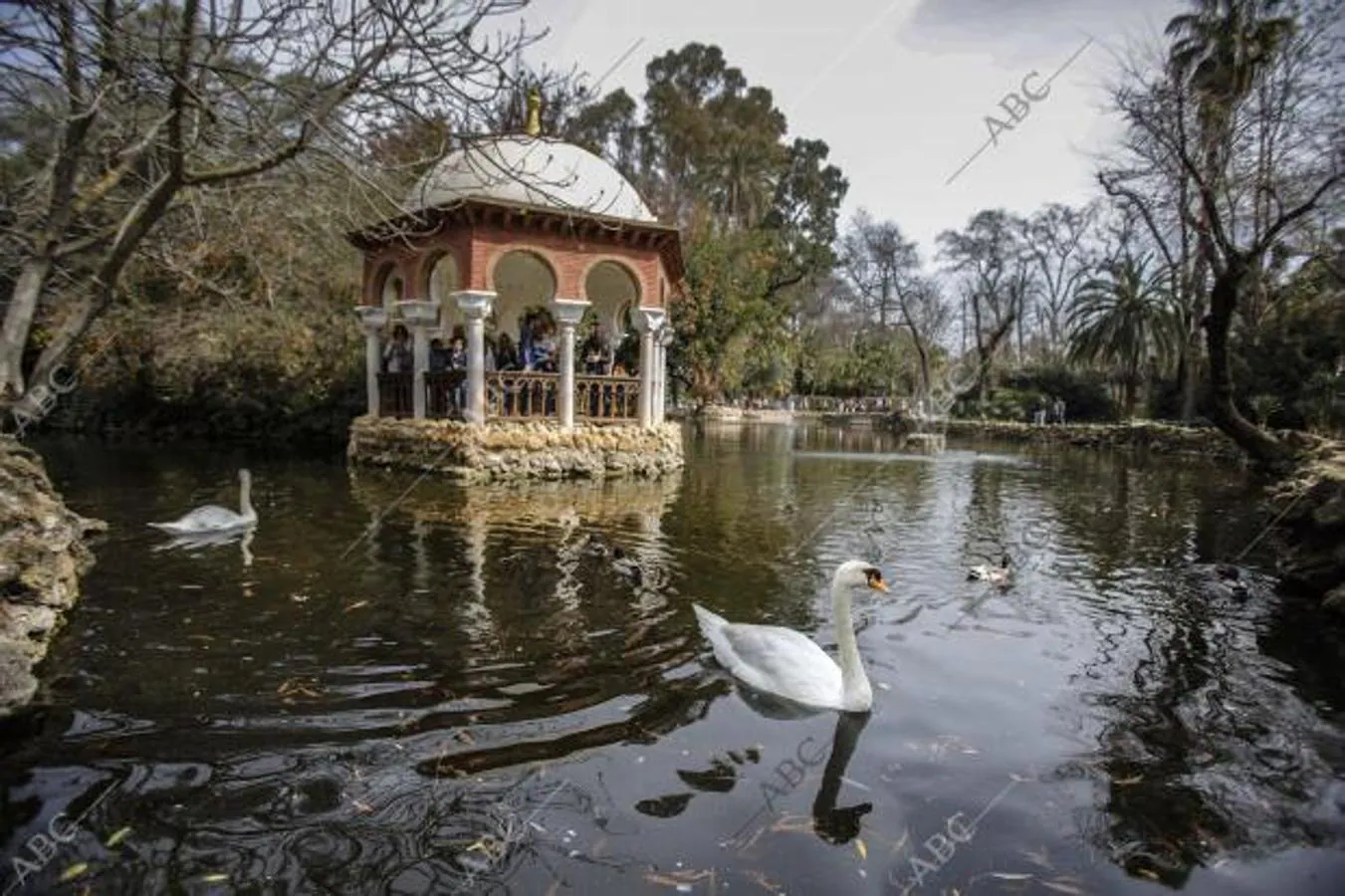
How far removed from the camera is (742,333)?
3103 centimetres

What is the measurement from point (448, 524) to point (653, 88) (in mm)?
42736

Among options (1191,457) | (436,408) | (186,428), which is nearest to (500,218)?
(436,408)

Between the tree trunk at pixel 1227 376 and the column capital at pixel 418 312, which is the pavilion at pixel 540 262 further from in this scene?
the tree trunk at pixel 1227 376

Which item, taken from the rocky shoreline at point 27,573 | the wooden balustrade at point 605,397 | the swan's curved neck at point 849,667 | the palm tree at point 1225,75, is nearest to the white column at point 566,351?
the wooden balustrade at point 605,397

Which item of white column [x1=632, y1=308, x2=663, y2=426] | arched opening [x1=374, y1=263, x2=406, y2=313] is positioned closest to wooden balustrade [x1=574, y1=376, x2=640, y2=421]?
white column [x1=632, y1=308, x2=663, y2=426]

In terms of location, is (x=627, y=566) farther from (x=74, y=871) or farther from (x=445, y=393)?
(x=445, y=393)

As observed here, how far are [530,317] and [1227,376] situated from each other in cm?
1502

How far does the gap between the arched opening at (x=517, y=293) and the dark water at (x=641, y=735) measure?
14262 millimetres

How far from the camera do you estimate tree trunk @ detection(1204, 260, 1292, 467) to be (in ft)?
41.4

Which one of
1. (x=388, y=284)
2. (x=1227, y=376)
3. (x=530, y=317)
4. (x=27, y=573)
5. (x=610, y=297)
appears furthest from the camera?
(x=610, y=297)

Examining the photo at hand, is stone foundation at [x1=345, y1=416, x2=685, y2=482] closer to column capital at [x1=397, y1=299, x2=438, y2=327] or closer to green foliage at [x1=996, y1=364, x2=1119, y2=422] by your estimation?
column capital at [x1=397, y1=299, x2=438, y2=327]

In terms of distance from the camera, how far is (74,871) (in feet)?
10.7

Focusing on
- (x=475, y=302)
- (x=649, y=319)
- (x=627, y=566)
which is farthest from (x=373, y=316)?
(x=627, y=566)

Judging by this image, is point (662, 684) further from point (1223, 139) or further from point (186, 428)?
point (186, 428)
